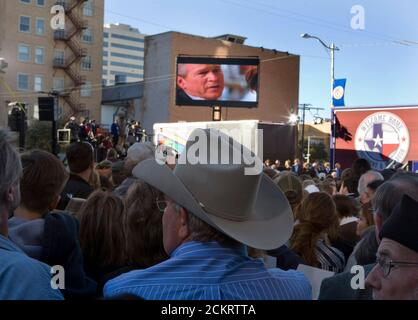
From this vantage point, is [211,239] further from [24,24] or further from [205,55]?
[24,24]

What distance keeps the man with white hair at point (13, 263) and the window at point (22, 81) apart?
174 ft

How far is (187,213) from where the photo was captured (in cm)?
184

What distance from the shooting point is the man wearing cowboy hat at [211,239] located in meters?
1.70

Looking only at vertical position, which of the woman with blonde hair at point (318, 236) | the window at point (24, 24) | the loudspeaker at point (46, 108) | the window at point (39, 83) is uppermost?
the window at point (24, 24)

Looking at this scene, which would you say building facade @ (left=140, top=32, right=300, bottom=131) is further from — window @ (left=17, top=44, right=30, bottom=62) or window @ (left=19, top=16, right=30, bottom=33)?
window @ (left=17, top=44, right=30, bottom=62)

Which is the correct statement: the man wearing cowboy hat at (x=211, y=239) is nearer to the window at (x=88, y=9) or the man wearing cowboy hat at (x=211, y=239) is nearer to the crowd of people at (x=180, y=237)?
the crowd of people at (x=180, y=237)

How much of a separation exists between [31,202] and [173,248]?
4.05 ft

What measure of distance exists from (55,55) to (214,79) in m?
27.6

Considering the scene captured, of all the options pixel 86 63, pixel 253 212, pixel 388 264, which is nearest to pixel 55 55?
pixel 86 63

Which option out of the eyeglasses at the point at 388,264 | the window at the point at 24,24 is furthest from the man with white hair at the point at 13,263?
the window at the point at 24,24

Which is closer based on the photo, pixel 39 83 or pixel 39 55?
pixel 39 55

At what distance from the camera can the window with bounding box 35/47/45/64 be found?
52.5m

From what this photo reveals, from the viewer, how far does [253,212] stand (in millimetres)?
1961

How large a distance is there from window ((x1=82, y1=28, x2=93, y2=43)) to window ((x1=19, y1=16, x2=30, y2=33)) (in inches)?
266
